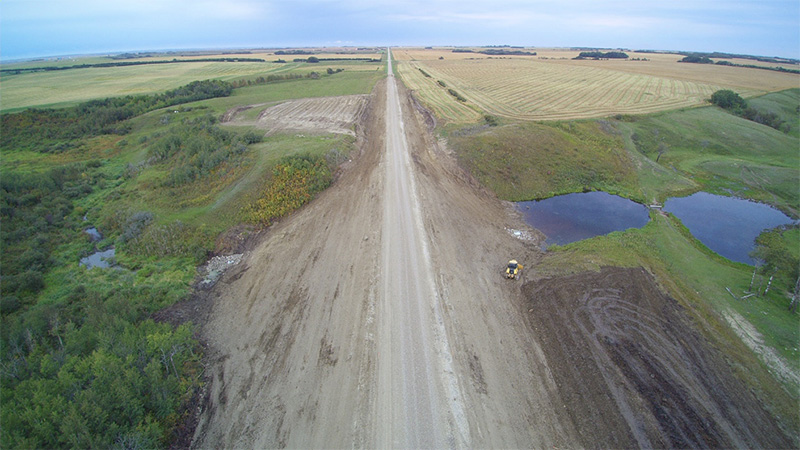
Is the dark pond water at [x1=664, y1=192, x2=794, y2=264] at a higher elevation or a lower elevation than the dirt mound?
higher

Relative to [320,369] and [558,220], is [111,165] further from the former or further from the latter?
[558,220]

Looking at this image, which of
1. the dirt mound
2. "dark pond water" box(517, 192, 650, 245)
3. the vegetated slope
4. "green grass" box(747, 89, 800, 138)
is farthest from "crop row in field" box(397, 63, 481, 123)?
"green grass" box(747, 89, 800, 138)

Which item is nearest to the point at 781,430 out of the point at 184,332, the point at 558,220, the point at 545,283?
the point at 545,283

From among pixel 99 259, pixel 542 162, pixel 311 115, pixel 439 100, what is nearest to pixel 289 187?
pixel 99 259

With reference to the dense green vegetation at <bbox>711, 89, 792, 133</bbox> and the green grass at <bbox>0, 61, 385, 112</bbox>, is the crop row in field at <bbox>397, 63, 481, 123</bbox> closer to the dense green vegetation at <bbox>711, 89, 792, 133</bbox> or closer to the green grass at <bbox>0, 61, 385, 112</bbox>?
the green grass at <bbox>0, 61, 385, 112</bbox>

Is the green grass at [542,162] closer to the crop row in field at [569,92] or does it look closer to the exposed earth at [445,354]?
the exposed earth at [445,354]

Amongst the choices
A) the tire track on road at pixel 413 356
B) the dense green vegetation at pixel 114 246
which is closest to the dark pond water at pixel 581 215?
the tire track on road at pixel 413 356
